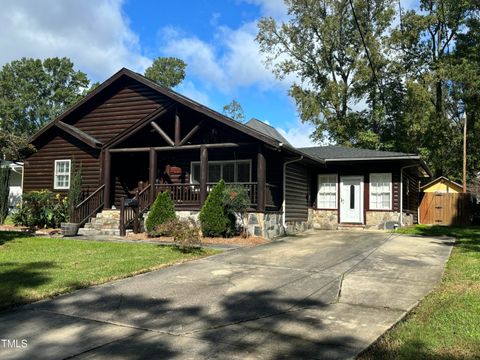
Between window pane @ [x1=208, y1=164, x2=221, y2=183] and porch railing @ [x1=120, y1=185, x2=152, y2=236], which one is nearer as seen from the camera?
porch railing @ [x1=120, y1=185, x2=152, y2=236]

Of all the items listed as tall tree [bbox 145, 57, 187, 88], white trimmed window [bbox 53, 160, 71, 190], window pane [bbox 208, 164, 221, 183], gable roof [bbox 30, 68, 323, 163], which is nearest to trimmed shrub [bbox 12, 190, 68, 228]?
white trimmed window [bbox 53, 160, 71, 190]

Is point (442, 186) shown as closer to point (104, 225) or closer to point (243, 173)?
point (243, 173)

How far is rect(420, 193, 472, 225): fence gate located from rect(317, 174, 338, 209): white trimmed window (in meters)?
7.12

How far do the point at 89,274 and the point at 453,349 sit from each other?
601 cm

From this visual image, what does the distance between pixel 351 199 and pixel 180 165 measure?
23.9 feet

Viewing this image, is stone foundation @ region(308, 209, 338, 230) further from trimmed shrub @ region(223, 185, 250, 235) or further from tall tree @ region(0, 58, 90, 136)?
tall tree @ region(0, 58, 90, 136)

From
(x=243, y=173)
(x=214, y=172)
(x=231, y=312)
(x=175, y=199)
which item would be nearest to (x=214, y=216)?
(x=175, y=199)

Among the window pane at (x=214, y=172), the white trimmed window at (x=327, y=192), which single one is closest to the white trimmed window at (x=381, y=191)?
the white trimmed window at (x=327, y=192)

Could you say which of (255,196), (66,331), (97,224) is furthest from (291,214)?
(66,331)

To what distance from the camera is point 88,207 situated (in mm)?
15828

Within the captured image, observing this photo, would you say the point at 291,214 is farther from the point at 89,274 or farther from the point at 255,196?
the point at 89,274

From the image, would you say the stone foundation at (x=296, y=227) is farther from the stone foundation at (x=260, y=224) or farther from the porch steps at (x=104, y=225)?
the porch steps at (x=104, y=225)

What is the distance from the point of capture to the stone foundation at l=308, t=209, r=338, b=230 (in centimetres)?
1892

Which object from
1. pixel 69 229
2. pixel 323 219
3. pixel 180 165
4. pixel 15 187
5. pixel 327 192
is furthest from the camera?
pixel 15 187
